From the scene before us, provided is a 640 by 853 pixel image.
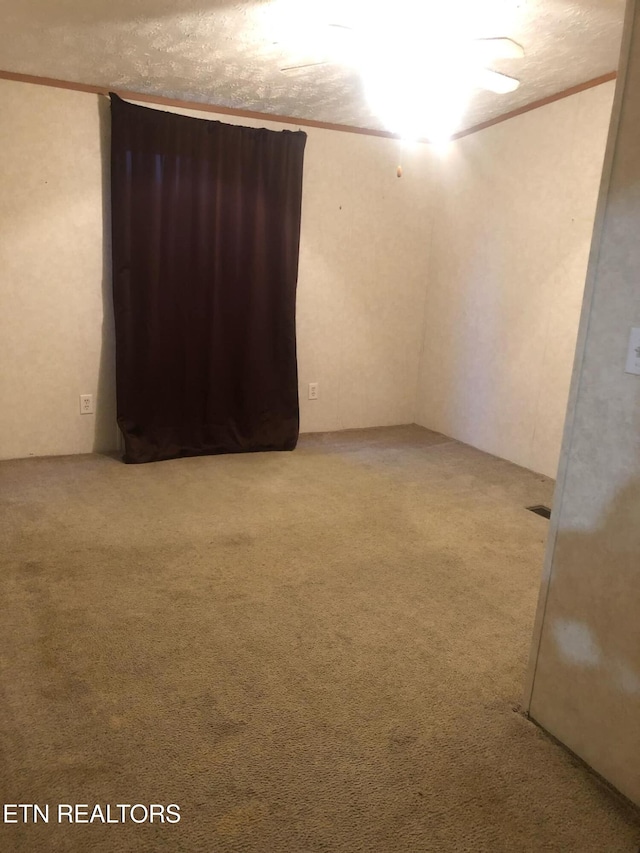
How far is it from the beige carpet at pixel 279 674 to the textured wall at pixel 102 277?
74 cm

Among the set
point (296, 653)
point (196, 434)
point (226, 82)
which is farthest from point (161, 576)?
point (226, 82)

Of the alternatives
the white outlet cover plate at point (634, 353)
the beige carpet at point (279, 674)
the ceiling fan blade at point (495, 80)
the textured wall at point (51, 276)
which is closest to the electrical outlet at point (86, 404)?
the textured wall at point (51, 276)

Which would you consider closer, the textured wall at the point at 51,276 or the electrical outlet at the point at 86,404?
the textured wall at the point at 51,276

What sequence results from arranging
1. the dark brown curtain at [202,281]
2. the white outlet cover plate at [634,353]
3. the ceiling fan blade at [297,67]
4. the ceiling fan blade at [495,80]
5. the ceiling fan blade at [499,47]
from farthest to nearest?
the dark brown curtain at [202,281]
the ceiling fan blade at [297,67]
the ceiling fan blade at [495,80]
the ceiling fan blade at [499,47]
the white outlet cover plate at [634,353]

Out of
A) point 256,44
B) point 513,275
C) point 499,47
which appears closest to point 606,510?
point 499,47

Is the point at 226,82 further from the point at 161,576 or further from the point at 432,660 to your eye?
the point at 432,660

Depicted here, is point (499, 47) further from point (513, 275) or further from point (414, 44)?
point (513, 275)

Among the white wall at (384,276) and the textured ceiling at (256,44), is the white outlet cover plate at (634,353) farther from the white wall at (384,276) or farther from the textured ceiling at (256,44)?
the white wall at (384,276)

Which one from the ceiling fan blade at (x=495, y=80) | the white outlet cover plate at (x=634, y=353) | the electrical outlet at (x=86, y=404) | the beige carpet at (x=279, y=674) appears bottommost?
the beige carpet at (x=279, y=674)

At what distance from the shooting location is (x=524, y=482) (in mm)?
3732

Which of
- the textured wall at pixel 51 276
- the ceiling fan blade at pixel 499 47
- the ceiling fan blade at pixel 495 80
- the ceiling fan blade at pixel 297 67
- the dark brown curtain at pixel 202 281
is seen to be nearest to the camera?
the ceiling fan blade at pixel 499 47

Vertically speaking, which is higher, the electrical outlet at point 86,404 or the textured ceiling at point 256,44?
the textured ceiling at point 256,44

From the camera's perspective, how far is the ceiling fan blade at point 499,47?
7.86ft

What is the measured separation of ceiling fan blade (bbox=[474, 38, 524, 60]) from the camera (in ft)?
7.86
